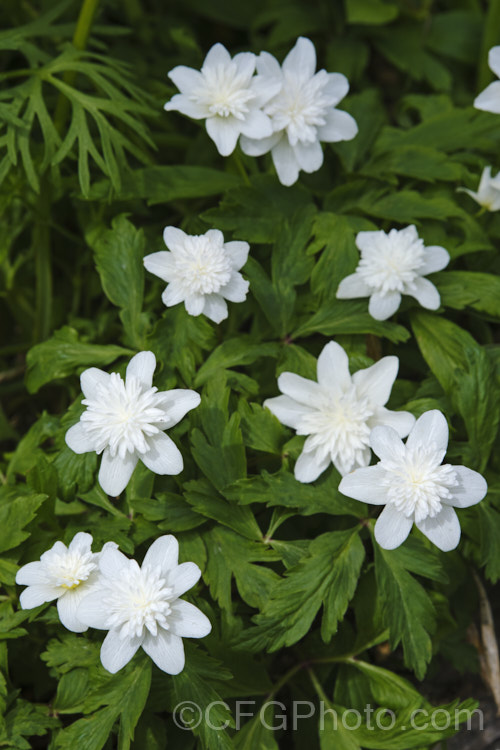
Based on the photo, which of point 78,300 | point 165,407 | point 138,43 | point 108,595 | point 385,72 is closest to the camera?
point 108,595

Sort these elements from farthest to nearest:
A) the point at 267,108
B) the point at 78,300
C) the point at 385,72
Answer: the point at 385,72 < the point at 78,300 < the point at 267,108

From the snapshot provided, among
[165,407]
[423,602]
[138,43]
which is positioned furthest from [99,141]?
[423,602]

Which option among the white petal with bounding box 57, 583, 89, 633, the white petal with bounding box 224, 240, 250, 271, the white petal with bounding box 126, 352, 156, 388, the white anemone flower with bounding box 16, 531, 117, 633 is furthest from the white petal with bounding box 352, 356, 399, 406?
the white petal with bounding box 57, 583, 89, 633

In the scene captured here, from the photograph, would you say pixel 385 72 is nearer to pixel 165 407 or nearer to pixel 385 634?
pixel 165 407

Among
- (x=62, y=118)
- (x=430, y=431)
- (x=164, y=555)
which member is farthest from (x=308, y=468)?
(x=62, y=118)

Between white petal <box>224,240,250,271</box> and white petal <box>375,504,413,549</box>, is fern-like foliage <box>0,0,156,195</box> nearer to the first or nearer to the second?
white petal <box>224,240,250,271</box>

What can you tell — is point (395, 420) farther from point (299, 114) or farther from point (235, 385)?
point (299, 114)
